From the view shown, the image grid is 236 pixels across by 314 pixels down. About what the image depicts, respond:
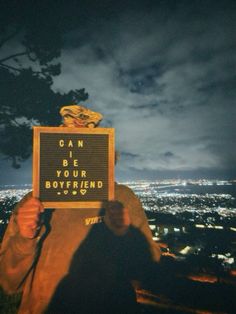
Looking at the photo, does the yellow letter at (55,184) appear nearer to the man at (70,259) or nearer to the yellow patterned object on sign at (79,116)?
the man at (70,259)

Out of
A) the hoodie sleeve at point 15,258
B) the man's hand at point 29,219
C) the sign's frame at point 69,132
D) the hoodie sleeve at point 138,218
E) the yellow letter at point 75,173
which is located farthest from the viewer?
the hoodie sleeve at point 138,218

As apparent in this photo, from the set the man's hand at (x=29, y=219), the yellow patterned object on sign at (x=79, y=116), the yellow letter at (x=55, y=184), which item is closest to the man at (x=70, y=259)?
the man's hand at (x=29, y=219)

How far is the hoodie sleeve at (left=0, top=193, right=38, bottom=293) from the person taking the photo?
2785mm

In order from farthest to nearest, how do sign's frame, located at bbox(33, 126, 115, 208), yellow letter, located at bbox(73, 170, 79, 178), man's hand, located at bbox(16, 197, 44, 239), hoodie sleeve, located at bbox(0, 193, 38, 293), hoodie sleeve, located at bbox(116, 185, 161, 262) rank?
hoodie sleeve, located at bbox(116, 185, 161, 262) → yellow letter, located at bbox(73, 170, 79, 178) → sign's frame, located at bbox(33, 126, 115, 208) → hoodie sleeve, located at bbox(0, 193, 38, 293) → man's hand, located at bbox(16, 197, 44, 239)

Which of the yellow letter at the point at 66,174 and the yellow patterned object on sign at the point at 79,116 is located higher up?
the yellow patterned object on sign at the point at 79,116

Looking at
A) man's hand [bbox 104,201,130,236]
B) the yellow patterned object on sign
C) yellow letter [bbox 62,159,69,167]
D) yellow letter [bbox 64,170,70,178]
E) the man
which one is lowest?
the man

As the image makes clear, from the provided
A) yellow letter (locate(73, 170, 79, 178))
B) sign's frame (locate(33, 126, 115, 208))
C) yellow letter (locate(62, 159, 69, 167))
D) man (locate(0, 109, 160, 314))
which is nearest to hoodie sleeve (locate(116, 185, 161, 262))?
man (locate(0, 109, 160, 314))

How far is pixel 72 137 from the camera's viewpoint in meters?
3.14

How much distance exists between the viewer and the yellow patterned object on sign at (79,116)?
319 centimetres

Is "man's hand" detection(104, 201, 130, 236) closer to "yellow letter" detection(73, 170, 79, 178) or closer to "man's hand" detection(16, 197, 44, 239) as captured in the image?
"yellow letter" detection(73, 170, 79, 178)

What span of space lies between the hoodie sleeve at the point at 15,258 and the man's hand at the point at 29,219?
13 centimetres

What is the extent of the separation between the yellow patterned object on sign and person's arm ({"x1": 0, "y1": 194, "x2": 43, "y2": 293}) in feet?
3.44

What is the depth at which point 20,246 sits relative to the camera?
9.12 ft

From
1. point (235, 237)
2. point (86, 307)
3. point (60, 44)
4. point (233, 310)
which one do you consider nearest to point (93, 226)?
point (86, 307)
